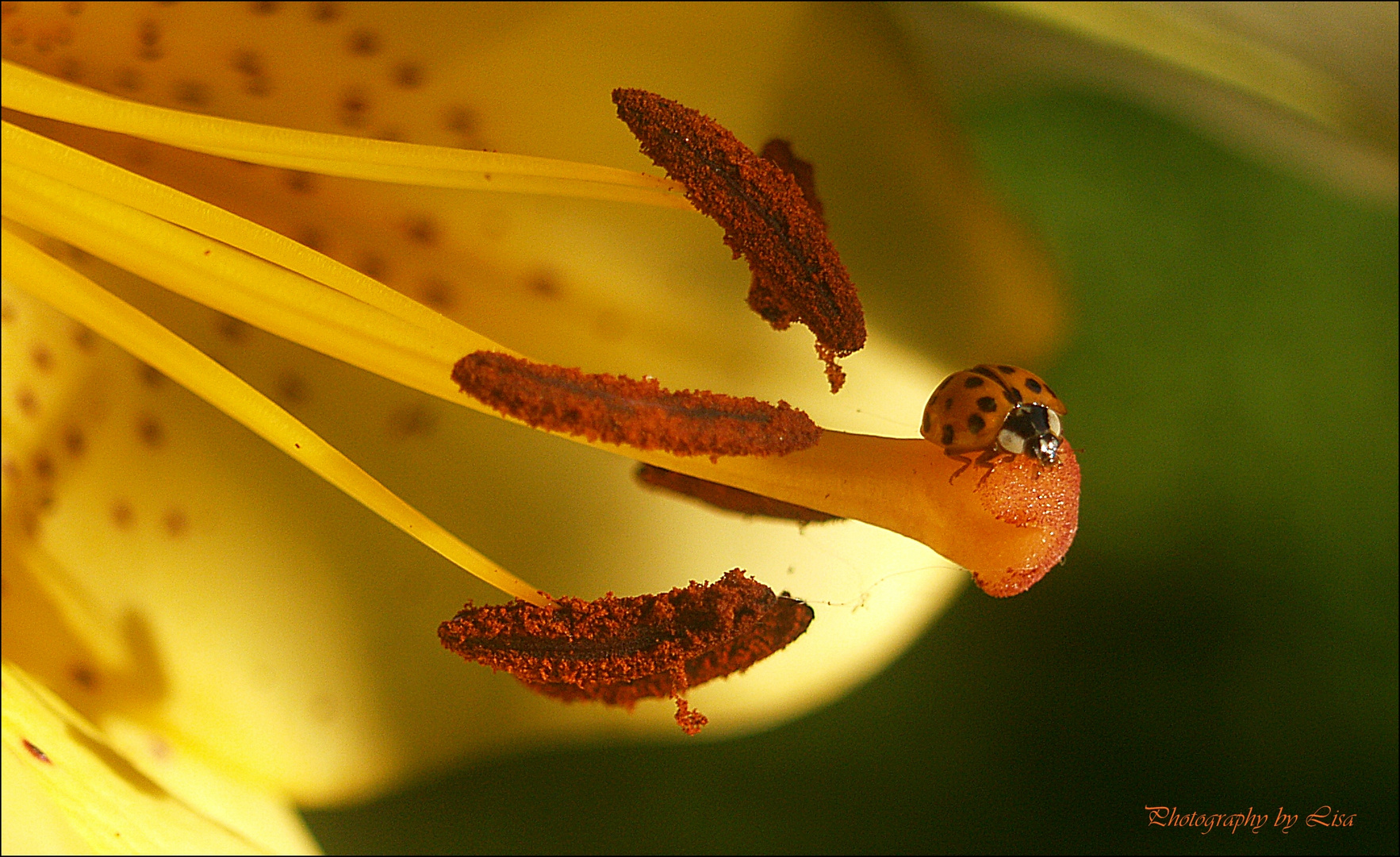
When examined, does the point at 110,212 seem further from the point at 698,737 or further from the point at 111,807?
the point at 698,737

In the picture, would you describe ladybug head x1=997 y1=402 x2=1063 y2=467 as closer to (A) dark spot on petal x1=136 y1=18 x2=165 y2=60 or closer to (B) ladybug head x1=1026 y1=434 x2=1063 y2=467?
(B) ladybug head x1=1026 y1=434 x2=1063 y2=467

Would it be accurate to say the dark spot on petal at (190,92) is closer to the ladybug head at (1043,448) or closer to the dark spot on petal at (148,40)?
the dark spot on petal at (148,40)

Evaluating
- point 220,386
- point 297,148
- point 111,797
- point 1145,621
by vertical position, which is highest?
point 297,148

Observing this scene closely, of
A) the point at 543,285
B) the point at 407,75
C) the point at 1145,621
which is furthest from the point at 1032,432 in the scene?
the point at 407,75

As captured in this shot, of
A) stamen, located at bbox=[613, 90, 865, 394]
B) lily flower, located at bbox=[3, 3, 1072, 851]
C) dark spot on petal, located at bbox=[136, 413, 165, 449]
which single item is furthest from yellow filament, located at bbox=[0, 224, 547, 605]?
stamen, located at bbox=[613, 90, 865, 394]

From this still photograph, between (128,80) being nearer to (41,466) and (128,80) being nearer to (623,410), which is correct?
(41,466)

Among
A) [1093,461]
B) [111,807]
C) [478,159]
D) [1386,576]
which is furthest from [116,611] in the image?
[1386,576]

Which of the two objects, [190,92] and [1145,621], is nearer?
[1145,621]
